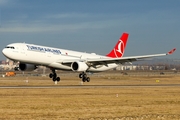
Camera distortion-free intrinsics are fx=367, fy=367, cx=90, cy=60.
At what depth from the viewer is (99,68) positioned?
63219mm

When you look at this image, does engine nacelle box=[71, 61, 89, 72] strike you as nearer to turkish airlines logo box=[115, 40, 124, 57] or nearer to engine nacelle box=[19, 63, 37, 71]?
engine nacelle box=[19, 63, 37, 71]

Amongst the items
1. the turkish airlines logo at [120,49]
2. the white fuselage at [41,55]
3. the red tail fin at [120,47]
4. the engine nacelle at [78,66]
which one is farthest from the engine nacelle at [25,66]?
the turkish airlines logo at [120,49]

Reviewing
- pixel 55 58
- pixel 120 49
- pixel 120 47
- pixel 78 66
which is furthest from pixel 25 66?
pixel 120 47

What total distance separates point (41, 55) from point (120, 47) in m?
22.6

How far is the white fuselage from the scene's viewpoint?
50.6 m

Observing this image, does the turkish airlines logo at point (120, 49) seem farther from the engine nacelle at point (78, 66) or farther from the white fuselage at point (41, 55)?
the engine nacelle at point (78, 66)

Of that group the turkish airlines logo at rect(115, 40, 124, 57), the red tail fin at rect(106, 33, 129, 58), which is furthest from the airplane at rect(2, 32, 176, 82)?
the turkish airlines logo at rect(115, 40, 124, 57)

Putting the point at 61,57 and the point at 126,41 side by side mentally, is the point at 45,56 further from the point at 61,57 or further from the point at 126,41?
the point at 126,41

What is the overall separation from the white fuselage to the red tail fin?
10328 mm

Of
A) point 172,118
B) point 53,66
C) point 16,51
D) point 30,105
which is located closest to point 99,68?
point 53,66

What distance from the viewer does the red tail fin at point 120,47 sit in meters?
69.3

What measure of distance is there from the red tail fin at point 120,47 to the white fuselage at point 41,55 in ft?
33.9

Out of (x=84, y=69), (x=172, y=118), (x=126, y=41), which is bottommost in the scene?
(x=172, y=118)

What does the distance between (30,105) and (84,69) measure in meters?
30.3
